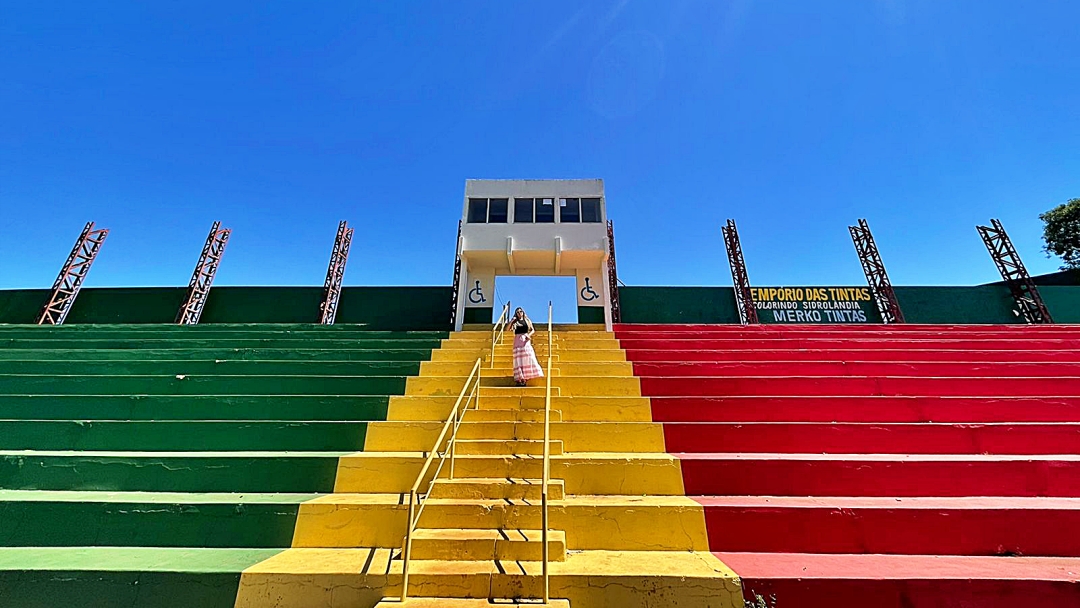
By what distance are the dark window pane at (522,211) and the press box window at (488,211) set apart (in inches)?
11.1

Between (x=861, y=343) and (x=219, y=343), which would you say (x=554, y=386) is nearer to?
(x=861, y=343)

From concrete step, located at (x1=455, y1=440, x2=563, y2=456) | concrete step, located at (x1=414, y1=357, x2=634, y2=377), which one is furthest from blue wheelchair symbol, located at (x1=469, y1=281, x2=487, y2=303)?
concrete step, located at (x1=455, y1=440, x2=563, y2=456)

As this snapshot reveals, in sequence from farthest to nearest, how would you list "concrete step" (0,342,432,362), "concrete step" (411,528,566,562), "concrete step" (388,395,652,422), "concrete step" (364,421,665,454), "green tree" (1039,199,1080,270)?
"green tree" (1039,199,1080,270) < "concrete step" (0,342,432,362) < "concrete step" (388,395,652,422) < "concrete step" (364,421,665,454) < "concrete step" (411,528,566,562)

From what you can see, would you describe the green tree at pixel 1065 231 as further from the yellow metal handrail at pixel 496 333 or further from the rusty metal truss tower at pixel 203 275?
the rusty metal truss tower at pixel 203 275

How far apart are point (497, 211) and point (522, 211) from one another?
700mm

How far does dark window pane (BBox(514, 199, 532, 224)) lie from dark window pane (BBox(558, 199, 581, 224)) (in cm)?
84

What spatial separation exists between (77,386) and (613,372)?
7.26 metres

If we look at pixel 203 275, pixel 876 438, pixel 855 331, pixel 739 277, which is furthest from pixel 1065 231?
pixel 203 275

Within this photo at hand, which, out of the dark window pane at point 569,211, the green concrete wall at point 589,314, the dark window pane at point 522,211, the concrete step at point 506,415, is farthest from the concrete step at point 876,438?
the dark window pane at point 522,211

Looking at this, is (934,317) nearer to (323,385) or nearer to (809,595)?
(809,595)

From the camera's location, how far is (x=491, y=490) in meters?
3.61

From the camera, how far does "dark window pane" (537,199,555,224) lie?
1178cm

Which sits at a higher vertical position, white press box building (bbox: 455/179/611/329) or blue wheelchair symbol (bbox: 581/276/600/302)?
white press box building (bbox: 455/179/611/329)

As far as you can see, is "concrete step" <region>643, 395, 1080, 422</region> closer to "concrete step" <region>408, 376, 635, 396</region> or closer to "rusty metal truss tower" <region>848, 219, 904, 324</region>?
"concrete step" <region>408, 376, 635, 396</region>
